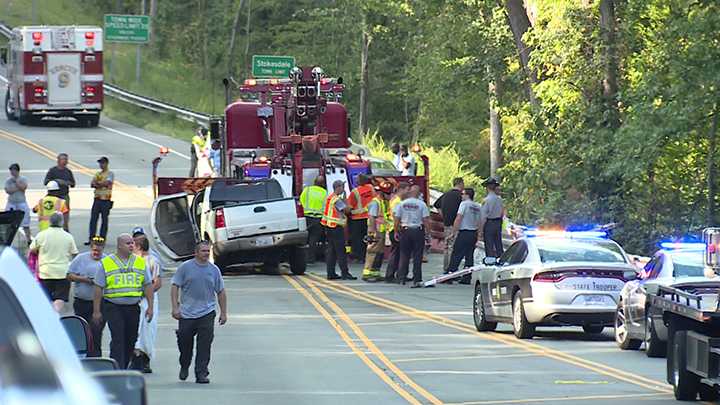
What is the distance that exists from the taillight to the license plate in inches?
25.9

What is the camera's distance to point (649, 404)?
1392 cm

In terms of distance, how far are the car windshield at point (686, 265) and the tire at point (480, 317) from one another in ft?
12.3

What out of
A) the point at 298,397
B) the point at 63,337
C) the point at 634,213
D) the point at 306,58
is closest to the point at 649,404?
the point at 298,397

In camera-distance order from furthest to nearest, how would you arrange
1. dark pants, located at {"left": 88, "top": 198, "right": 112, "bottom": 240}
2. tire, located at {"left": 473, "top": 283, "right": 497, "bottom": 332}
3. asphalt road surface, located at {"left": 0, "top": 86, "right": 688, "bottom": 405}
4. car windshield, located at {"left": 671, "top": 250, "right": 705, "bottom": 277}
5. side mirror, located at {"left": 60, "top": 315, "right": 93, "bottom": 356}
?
dark pants, located at {"left": 88, "top": 198, "right": 112, "bottom": 240} → tire, located at {"left": 473, "top": 283, "right": 497, "bottom": 332} → car windshield, located at {"left": 671, "top": 250, "right": 705, "bottom": 277} → asphalt road surface, located at {"left": 0, "top": 86, "right": 688, "bottom": 405} → side mirror, located at {"left": 60, "top": 315, "right": 93, "bottom": 356}

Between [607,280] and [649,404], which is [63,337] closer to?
[649,404]

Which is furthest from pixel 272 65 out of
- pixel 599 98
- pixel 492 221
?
pixel 492 221

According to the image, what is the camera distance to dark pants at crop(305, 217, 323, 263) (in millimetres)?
30028

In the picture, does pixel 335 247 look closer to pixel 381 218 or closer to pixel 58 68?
pixel 381 218

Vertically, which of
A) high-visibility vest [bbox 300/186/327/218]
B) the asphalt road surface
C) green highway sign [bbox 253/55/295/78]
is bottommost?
the asphalt road surface

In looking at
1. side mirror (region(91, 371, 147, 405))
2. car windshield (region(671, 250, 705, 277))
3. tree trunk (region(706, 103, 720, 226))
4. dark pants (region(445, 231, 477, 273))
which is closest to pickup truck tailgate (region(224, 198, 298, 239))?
dark pants (region(445, 231, 477, 273))

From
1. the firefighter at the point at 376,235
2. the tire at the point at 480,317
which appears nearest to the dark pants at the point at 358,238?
the firefighter at the point at 376,235

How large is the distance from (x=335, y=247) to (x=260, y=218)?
1387mm

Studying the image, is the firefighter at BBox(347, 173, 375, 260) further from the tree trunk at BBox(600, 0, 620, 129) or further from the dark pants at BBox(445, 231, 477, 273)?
the tree trunk at BBox(600, 0, 620, 129)

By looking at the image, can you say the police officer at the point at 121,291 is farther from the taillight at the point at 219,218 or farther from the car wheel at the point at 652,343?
the taillight at the point at 219,218
